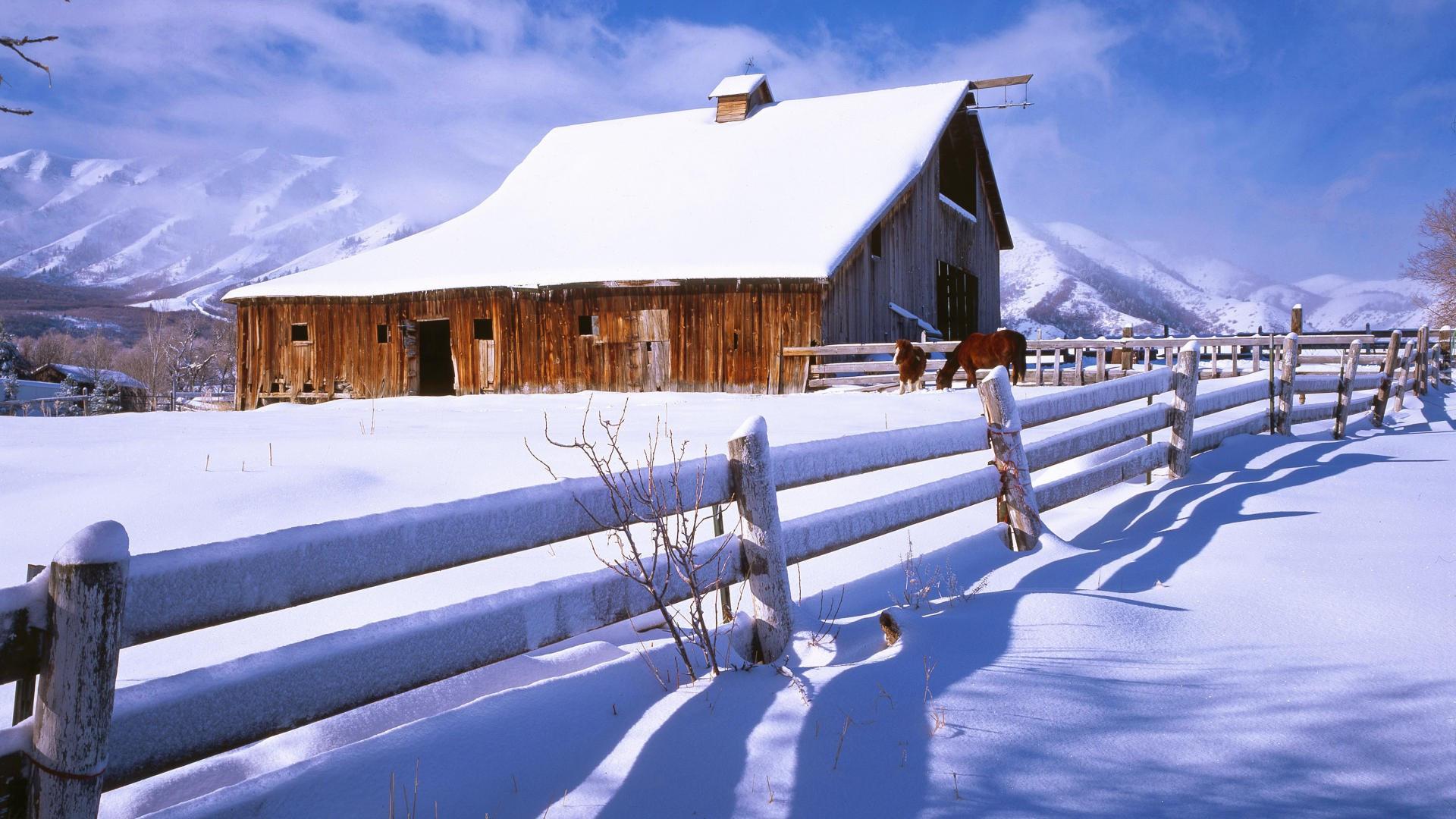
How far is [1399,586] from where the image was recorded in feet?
12.7

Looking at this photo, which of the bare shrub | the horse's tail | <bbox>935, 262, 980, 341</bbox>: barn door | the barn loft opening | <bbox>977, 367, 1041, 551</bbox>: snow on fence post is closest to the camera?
the bare shrub

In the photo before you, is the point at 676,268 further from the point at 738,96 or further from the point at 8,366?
the point at 8,366

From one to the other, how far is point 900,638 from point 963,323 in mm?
22813

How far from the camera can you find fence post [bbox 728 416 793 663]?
10.7 feet

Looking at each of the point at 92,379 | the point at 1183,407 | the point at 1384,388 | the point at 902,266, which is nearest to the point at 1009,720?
the point at 1183,407

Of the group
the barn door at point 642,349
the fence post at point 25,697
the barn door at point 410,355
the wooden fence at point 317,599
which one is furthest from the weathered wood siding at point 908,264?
the fence post at point 25,697

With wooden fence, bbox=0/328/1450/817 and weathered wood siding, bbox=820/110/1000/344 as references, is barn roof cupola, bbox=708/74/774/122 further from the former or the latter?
wooden fence, bbox=0/328/1450/817

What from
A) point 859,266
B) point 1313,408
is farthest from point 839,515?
point 859,266

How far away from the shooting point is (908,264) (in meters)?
21.4

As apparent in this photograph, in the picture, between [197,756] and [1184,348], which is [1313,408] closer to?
[1184,348]

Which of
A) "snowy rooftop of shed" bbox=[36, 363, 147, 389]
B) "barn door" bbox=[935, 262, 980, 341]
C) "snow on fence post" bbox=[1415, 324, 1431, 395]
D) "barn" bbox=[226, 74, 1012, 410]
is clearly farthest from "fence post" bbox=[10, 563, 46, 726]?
"snowy rooftop of shed" bbox=[36, 363, 147, 389]

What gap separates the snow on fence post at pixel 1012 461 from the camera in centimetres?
496

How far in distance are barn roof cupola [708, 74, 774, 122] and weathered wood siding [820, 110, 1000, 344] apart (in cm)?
564

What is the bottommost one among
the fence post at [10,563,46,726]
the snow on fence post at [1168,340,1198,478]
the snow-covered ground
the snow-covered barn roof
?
the snow-covered ground
